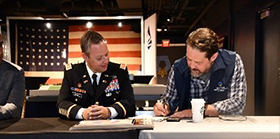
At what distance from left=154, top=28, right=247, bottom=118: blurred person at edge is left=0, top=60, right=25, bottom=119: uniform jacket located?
0.96 m

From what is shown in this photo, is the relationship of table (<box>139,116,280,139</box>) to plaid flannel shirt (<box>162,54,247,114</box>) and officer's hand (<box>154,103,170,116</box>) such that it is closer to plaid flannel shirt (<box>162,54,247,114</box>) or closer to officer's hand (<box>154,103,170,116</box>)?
plaid flannel shirt (<box>162,54,247,114</box>)

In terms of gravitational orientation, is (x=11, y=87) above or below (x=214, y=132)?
above

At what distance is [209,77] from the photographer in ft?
7.05

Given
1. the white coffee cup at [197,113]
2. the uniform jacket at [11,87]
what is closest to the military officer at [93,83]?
the uniform jacket at [11,87]

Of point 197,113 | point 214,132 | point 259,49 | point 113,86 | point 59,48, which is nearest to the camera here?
point 214,132

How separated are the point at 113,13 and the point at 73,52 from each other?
18.5ft

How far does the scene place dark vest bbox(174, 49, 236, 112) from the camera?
2092 millimetres

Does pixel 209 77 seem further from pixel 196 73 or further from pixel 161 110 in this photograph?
pixel 161 110

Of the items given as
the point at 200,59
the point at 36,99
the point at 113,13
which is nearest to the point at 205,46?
the point at 200,59

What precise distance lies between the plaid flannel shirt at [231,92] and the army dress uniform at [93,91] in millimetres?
372

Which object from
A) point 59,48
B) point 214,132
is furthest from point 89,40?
point 59,48

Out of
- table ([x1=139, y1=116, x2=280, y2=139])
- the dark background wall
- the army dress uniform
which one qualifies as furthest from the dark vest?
the dark background wall

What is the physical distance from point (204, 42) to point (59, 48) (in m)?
5.01

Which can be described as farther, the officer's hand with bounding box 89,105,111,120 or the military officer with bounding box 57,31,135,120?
the military officer with bounding box 57,31,135,120
